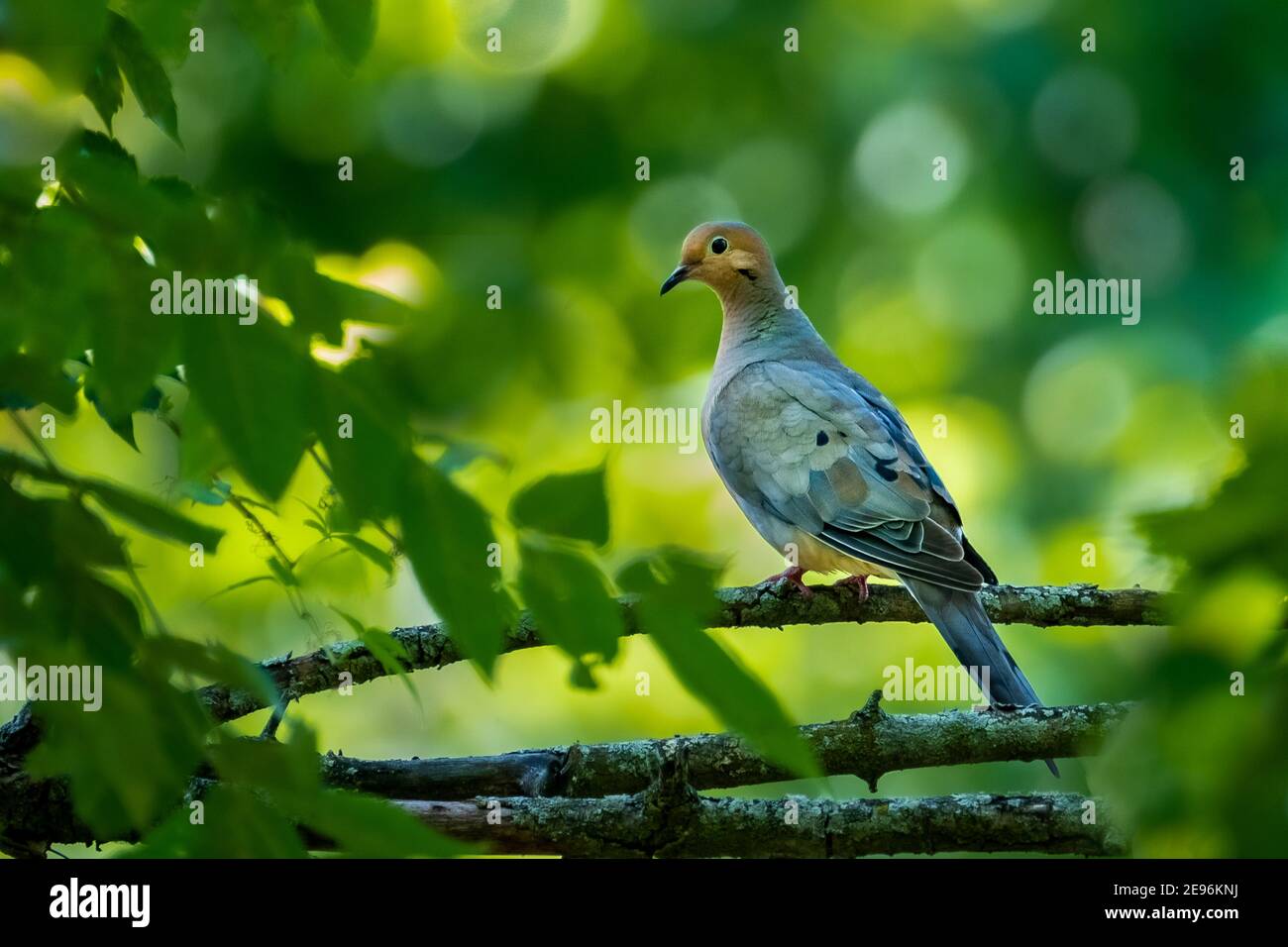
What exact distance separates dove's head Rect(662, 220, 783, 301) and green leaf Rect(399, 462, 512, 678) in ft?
11.2

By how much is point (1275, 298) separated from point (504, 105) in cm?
411

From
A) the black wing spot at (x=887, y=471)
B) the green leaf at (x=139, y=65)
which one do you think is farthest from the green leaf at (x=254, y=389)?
the black wing spot at (x=887, y=471)

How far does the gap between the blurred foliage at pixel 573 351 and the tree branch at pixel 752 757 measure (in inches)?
11.8

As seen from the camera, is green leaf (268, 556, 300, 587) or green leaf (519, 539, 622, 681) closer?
green leaf (519, 539, 622, 681)

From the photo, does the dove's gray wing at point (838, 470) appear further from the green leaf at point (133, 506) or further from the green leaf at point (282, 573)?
the green leaf at point (133, 506)

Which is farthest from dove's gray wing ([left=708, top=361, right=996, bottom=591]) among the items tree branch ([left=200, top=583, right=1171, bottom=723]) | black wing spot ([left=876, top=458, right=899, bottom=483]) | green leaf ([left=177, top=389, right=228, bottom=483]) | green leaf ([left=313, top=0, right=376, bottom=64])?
green leaf ([left=313, top=0, right=376, bottom=64])

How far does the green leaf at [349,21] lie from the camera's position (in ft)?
3.82

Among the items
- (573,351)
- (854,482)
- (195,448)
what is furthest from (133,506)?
(573,351)

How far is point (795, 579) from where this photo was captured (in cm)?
321

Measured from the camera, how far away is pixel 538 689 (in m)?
5.57

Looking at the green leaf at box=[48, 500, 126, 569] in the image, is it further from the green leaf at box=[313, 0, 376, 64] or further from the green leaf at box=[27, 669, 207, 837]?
the green leaf at box=[313, 0, 376, 64]

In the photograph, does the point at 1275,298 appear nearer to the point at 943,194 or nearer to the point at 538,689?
the point at 943,194

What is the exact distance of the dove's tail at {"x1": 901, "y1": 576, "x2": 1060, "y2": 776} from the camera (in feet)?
8.84

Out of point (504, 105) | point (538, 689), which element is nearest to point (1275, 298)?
point (538, 689)
